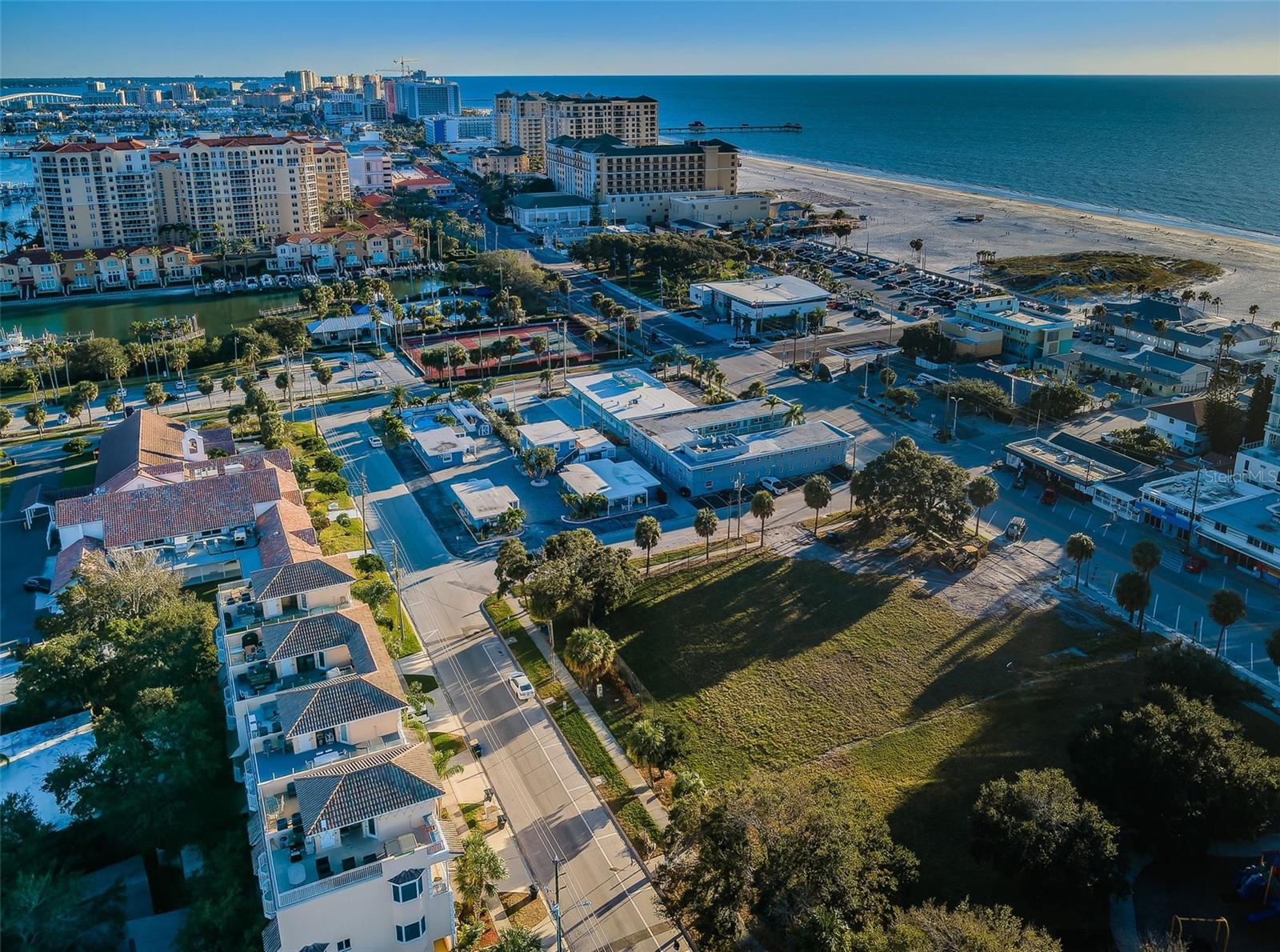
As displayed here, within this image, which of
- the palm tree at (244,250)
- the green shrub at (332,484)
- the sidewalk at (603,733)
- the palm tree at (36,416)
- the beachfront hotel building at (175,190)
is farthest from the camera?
the palm tree at (244,250)

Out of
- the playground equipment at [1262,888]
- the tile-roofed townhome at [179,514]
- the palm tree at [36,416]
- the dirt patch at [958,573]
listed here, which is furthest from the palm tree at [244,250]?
the playground equipment at [1262,888]

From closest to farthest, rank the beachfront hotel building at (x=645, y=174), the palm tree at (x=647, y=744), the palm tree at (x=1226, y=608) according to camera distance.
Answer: the palm tree at (x=647, y=744) → the palm tree at (x=1226, y=608) → the beachfront hotel building at (x=645, y=174)

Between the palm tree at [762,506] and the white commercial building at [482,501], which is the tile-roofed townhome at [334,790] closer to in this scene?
the white commercial building at [482,501]

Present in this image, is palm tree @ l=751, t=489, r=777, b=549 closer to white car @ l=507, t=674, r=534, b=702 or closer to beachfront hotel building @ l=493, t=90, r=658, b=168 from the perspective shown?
white car @ l=507, t=674, r=534, b=702

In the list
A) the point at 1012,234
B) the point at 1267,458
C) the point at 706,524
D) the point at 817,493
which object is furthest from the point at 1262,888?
the point at 1012,234

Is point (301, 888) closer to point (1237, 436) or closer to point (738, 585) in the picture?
point (738, 585)

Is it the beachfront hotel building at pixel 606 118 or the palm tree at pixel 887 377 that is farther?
the beachfront hotel building at pixel 606 118

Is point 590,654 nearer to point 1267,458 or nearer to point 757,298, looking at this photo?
point 1267,458
